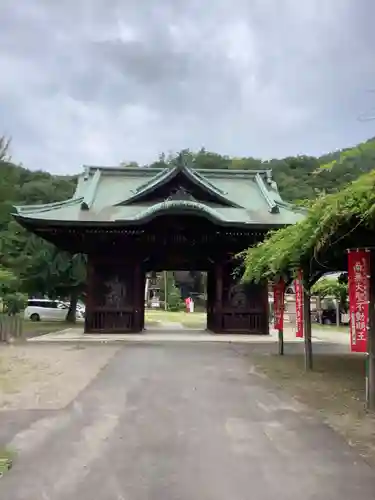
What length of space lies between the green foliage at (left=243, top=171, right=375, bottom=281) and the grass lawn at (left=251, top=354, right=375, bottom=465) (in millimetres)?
2146

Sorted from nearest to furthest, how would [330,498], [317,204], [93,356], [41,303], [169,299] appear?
1. [330,498]
2. [317,204]
3. [93,356]
4. [41,303]
5. [169,299]

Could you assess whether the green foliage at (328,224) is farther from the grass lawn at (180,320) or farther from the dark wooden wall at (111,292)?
the grass lawn at (180,320)

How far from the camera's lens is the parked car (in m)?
38.5

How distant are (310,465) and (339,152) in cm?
285

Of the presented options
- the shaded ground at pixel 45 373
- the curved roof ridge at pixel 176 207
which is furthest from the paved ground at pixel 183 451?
the curved roof ridge at pixel 176 207

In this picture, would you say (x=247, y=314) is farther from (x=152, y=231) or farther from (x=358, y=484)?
(x=358, y=484)

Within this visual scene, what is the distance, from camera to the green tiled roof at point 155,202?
19.8 metres

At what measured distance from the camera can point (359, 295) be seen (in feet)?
28.1

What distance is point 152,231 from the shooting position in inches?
827

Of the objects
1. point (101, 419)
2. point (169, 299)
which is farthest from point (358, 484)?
point (169, 299)

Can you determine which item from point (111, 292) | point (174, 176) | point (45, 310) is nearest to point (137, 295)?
point (111, 292)

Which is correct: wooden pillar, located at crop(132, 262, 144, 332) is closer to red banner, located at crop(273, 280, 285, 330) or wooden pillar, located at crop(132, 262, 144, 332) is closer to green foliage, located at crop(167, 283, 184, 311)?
red banner, located at crop(273, 280, 285, 330)

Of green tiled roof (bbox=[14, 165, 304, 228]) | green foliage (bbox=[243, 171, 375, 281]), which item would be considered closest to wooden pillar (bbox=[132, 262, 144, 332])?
green tiled roof (bbox=[14, 165, 304, 228])

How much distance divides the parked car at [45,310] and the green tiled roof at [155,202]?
1544 centimetres
